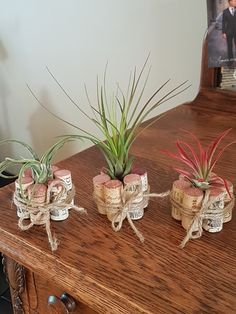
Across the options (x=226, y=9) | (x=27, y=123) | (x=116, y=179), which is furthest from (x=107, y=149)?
(x=27, y=123)

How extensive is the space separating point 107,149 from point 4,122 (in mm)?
1280

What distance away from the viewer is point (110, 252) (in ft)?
1.67

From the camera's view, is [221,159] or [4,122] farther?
[4,122]

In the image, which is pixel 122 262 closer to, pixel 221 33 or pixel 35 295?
pixel 35 295

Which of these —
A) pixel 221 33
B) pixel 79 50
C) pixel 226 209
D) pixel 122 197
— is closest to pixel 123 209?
pixel 122 197

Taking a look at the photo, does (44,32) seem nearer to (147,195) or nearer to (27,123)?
Answer: (27,123)

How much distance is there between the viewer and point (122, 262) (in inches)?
19.3

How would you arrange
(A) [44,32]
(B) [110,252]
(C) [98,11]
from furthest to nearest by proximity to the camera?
(A) [44,32] → (C) [98,11] → (B) [110,252]

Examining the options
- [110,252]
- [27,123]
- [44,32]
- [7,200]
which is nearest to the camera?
[110,252]

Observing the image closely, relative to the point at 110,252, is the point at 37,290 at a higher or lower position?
lower

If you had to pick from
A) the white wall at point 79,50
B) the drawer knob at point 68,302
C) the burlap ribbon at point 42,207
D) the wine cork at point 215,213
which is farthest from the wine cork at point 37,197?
the white wall at point 79,50

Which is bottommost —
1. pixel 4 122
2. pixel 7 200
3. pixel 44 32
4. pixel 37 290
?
pixel 4 122

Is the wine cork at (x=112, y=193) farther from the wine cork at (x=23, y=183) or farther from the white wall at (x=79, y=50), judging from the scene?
the white wall at (x=79, y=50)

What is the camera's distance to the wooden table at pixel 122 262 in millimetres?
443
